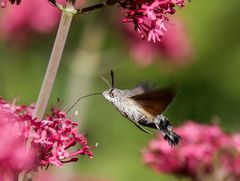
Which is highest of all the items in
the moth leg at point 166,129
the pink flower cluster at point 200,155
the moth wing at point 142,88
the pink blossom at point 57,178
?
the moth wing at point 142,88

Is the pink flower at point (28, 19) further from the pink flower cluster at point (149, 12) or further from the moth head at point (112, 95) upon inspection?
the pink flower cluster at point (149, 12)


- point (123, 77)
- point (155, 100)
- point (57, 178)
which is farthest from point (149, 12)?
point (123, 77)

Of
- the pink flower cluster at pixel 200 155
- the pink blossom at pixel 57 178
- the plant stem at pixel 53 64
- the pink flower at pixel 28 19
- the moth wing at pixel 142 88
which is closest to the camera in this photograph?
the plant stem at pixel 53 64

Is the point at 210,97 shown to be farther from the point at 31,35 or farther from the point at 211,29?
the point at 31,35

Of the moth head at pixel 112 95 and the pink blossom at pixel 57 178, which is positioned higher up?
the moth head at pixel 112 95

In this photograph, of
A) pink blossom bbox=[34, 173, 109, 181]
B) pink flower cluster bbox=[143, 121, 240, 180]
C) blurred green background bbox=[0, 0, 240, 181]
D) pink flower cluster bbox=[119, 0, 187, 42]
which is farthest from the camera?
blurred green background bbox=[0, 0, 240, 181]

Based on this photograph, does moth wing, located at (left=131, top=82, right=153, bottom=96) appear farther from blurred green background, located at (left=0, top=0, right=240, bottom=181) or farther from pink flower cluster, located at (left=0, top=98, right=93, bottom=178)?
blurred green background, located at (left=0, top=0, right=240, bottom=181)

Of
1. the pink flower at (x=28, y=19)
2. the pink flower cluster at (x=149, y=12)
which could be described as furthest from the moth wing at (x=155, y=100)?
the pink flower at (x=28, y=19)

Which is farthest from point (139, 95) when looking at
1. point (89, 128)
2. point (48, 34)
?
point (89, 128)

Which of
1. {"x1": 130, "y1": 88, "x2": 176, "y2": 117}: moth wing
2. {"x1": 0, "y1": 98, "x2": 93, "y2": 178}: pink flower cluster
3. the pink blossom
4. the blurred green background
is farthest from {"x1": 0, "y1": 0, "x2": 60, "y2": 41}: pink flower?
{"x1": 0, "y1": 98, "x2": 93, "y2": 178}: pink flower cluster
